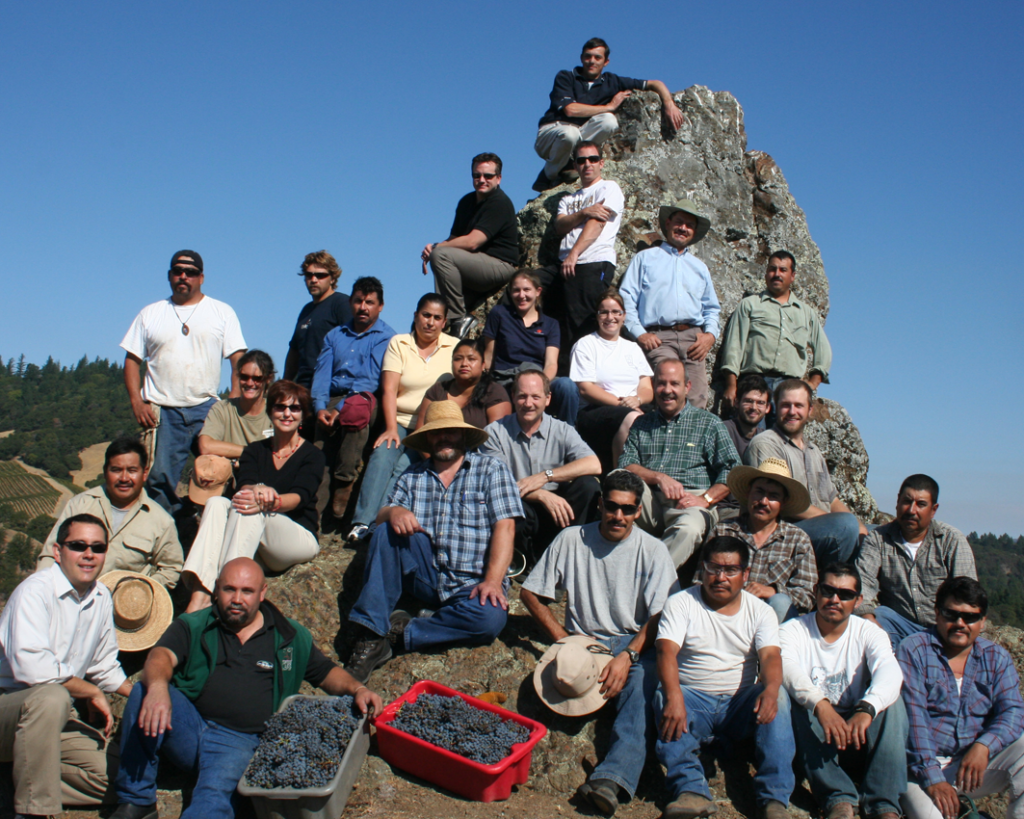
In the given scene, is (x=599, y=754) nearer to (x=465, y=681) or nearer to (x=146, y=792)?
(x=465, y=681)

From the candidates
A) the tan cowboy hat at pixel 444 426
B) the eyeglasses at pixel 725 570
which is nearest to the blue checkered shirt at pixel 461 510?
the tan cowboy hat at pixel 444 426

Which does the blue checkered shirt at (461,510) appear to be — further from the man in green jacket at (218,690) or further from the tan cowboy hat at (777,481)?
the tan cowboy hat at (777,481)

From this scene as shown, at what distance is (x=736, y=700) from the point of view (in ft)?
14.9

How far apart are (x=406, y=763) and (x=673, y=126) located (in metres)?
9.76

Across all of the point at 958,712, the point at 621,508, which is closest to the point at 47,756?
the point at 621,508

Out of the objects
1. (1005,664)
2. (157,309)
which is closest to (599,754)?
(1005,664)

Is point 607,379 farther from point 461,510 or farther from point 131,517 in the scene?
point 131,517

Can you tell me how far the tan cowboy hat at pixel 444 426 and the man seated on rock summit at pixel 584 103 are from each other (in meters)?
6.20

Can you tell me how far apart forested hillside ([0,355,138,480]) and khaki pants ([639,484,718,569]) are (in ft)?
268

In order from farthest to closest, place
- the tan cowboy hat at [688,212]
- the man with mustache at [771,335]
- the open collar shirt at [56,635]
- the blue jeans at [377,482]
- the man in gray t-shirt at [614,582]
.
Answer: the tan cowboy hat at [688,212]
the man with mustache at [771,335]
the blue jeans at [377,482]
the man in gray t-shirt at [614,582]
the open collar shirt at [56,635]

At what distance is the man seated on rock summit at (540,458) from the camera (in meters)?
6.24

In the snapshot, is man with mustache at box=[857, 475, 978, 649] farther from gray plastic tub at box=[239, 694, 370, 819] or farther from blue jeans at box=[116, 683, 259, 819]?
blue jeans at box=[116, 683, 259, 819]

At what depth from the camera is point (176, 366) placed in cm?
702

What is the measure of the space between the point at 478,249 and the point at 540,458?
12.7 ft
